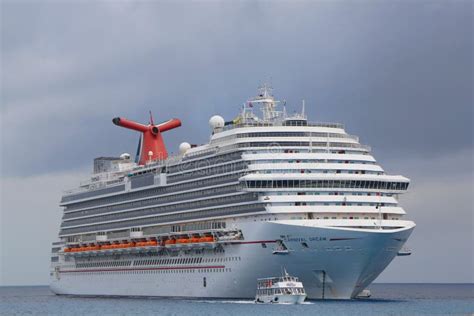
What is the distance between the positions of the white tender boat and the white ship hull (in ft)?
3.52

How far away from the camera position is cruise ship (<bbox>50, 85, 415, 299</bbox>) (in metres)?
84.4

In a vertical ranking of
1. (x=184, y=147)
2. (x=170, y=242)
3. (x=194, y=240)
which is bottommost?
(x=194, y=240)

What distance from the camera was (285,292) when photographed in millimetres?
83812

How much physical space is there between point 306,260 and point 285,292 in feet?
9.45

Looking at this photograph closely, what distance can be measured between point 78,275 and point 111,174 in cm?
1144

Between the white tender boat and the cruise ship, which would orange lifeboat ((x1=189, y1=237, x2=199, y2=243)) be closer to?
the cruise ship

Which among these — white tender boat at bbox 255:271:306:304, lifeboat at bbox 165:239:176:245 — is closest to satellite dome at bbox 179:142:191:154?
lifeboat at bbox 165:239:176:245

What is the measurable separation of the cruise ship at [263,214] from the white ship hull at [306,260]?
9 centimetres

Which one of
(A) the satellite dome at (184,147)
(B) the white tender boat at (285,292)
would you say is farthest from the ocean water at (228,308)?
(A) the satellite dome at (184,147)

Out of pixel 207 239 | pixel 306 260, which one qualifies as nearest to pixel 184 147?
pixel 207 239

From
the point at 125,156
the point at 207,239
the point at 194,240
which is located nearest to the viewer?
the point at 207,239

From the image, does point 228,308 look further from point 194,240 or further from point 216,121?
point 216,121

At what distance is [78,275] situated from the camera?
12125cm

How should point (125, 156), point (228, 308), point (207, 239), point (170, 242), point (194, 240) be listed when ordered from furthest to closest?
point (125, 156) → point (170, 242) → point (194, 240) → point (207, 239) → point (228, 308)
